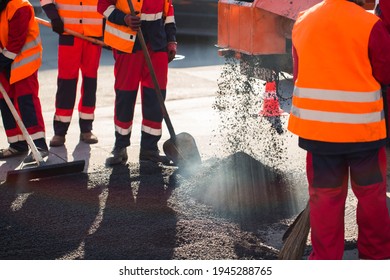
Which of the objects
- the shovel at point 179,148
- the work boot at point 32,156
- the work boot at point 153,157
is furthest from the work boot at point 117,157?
the work boot at point 32,156

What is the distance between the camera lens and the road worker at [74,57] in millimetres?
7461

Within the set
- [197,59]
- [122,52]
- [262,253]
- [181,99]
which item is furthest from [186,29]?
[262,253]

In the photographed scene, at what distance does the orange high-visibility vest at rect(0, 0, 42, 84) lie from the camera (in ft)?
22.0

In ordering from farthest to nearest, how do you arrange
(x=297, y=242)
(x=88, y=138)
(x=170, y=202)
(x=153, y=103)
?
(x=88, y=138) < (x=153, y=103) < (x=170, y=202) < (x=297, y=242)

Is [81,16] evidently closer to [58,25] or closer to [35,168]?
[58,25]

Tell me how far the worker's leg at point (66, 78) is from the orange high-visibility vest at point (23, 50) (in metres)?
0.49

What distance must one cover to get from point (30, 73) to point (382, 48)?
3.36 metres

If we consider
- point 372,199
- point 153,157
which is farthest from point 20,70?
point 372,199

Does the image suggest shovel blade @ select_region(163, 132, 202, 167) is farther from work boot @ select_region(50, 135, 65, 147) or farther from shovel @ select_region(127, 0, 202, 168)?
work boot @ select_region(50, 135, 65, 147)

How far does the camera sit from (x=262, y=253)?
197 inches

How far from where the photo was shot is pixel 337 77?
432 cm

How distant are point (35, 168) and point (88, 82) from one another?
1421mm

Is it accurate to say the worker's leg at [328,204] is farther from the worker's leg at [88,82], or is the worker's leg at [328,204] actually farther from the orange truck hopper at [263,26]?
the worker's leg at [88,82]

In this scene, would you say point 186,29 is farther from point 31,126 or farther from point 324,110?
point 324,110
